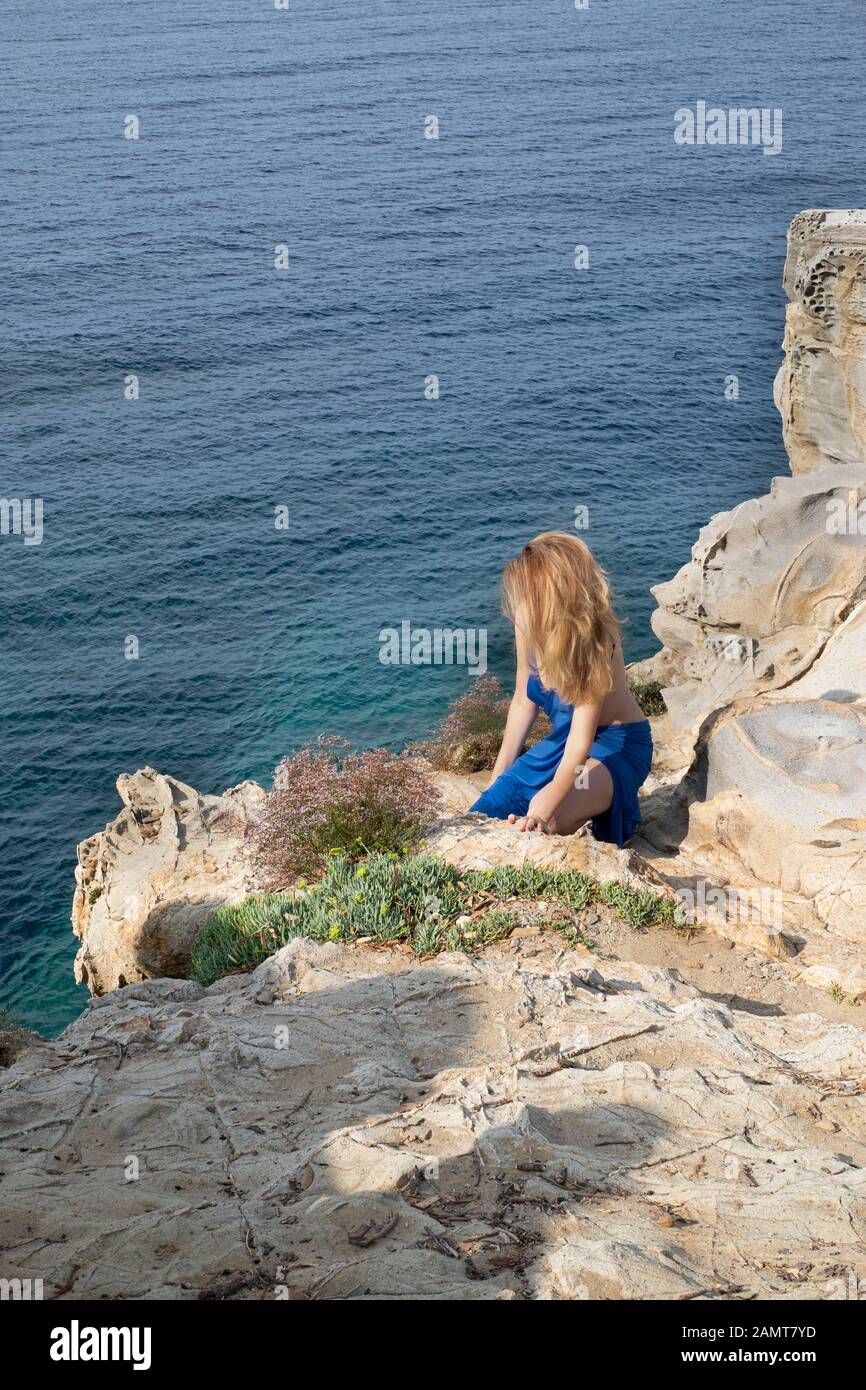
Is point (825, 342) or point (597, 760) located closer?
point (597, 760)

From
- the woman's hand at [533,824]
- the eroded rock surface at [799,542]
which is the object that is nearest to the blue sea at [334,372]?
the eroded rock surface at [799,542]

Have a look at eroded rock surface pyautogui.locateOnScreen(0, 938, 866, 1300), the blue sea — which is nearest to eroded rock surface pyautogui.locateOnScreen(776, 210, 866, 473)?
the blue sea

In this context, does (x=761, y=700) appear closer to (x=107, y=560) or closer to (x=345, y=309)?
(x=107, y=560)

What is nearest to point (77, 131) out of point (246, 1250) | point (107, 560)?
point (107, 560)

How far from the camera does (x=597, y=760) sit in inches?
372

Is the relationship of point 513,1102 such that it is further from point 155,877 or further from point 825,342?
point 825,342

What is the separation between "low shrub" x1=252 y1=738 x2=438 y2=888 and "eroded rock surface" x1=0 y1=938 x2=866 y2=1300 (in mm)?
2254

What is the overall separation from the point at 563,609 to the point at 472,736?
53.5 ft

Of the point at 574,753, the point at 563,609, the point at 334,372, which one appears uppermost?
the point at 334,372

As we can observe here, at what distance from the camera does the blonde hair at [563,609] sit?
8.26 meters

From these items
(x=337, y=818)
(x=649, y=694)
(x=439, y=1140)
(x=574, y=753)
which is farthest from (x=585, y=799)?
(x=649, y=694)

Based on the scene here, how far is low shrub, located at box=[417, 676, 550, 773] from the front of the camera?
2375 cm

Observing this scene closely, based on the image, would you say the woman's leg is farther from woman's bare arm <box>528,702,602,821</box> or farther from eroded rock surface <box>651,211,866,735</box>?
eroded rock surface <box>651,211,866,735</box>

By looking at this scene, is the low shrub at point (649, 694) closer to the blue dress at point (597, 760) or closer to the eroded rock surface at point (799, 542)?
the eroded rock surface at point (799, 542)
